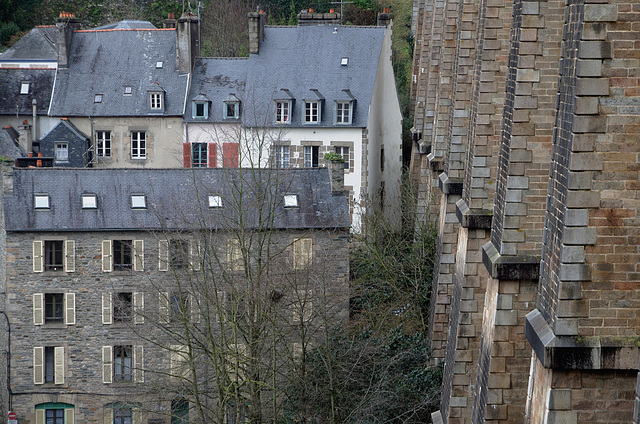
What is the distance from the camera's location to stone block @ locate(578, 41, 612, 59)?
7016 mm

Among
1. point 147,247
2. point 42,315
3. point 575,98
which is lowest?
point 42,315

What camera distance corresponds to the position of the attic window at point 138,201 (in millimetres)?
28391

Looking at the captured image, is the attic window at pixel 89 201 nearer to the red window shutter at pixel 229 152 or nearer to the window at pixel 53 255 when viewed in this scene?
the window at pixel 53 255

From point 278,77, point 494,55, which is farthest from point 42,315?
point 494,55

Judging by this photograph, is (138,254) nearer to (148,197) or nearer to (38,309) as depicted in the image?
(148,197)

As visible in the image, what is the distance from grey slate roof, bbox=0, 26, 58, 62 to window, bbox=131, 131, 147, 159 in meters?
10.7

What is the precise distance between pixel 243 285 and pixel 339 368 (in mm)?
3439

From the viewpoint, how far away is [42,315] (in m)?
27.9

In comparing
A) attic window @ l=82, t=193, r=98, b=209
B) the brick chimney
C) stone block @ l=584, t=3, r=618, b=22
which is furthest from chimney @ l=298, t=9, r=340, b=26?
stone block @ l=584, t=3, r=618, b=22

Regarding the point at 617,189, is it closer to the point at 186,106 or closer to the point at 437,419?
the point at 437,419

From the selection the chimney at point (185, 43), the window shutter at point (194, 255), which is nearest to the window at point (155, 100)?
the chimney at point (185, 43)

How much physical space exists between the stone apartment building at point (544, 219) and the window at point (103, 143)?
78.9ft

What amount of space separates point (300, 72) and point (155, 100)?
6398 millimetres

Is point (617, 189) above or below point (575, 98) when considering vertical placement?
below
